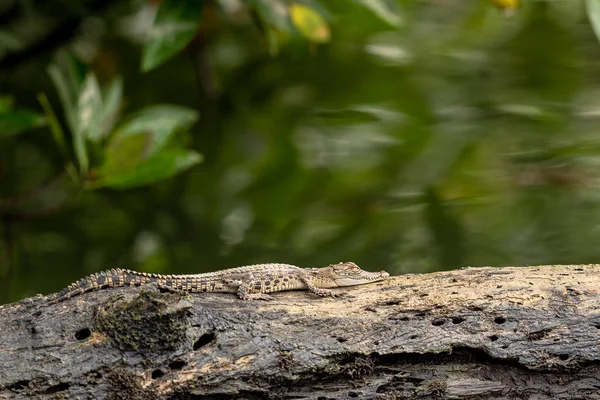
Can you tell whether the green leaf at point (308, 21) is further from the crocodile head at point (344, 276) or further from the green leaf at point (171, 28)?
the crocodile head at point (344, 276)

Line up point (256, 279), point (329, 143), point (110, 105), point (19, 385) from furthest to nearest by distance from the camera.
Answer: point (329, 143) < point (110, 105) < point (256, 279) < point (19, 385)

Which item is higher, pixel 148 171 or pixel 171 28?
pixel 171 28

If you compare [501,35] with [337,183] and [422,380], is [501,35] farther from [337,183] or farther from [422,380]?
[422,380]

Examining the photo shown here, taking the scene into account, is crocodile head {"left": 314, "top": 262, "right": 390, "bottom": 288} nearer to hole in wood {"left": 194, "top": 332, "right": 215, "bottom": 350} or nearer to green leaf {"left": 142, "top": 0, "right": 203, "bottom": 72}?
hole in wood {"left": 194, "top": 332, "right": 215, "bottom": 350}

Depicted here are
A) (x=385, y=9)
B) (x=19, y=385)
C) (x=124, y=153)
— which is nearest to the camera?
(x=19, y=385)

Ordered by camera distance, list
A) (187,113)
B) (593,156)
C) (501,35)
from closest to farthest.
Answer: (187,113)
(593,156)
(501,35)

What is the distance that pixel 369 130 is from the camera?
5.11 m

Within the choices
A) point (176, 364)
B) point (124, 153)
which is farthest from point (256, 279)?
point (124, 153)

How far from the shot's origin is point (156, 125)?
350 centimetres

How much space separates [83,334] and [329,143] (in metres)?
3.07

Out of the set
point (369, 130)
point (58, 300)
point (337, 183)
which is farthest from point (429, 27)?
point (58, 300)

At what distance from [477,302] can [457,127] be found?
2.76 meters

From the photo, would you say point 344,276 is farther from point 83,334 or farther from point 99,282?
point 83,334

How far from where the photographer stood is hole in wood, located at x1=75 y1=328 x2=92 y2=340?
7.55 feet
